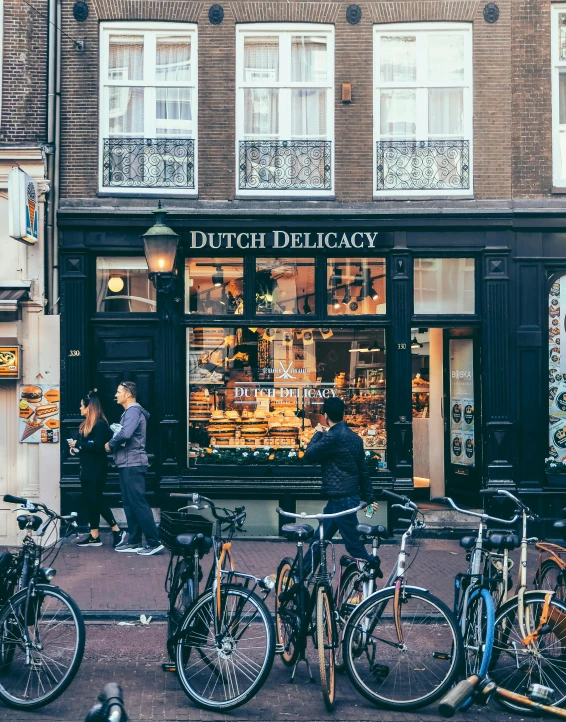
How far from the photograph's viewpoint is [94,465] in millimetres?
11000

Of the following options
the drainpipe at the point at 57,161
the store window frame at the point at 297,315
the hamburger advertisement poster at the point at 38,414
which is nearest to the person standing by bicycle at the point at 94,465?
the hamburger advertisement poster at the point at 38,414

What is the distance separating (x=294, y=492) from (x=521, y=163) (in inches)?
226

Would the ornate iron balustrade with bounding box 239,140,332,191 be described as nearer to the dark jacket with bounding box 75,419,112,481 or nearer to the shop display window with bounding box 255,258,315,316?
the shop display window with bounding box 255,258,315,316

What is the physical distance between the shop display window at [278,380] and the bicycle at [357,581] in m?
5.57

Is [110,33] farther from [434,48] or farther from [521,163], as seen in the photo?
[521,163]

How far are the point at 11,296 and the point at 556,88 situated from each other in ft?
27.2

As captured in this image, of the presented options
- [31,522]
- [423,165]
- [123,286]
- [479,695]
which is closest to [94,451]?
[123,286]

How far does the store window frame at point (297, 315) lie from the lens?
12148mm

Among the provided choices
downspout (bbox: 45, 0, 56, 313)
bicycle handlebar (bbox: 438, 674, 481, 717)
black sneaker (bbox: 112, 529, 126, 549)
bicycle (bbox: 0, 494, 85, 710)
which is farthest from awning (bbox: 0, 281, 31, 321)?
bicycle handlebar (bbox: 438, 674, 481, 717)

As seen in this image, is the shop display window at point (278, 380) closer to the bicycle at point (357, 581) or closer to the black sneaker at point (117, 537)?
the black sneaker at point (117, 537)

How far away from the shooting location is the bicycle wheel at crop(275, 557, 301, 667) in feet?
20.4

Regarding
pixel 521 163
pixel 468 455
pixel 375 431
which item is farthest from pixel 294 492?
pixel 521 163

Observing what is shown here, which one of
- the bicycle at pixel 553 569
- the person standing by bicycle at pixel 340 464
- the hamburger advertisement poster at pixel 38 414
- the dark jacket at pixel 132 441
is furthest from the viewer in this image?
the hamburger advertisement poster at pixel 38 414

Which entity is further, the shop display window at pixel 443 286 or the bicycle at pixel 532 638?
the shop display window at pixel 443 286
